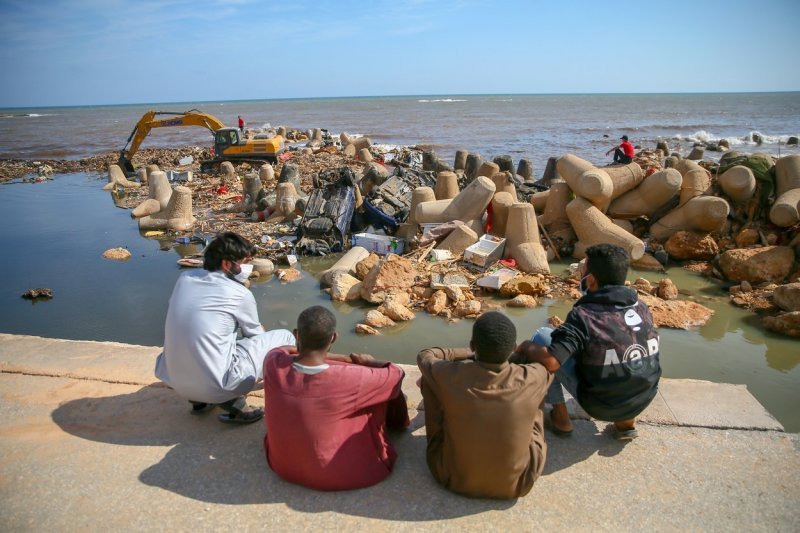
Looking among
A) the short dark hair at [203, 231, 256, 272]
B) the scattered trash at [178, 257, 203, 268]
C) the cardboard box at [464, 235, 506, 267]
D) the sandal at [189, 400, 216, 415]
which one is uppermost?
the short dark hair at [203, 231, 256, 272]

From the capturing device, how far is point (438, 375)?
2.46 m

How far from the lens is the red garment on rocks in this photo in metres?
2.44

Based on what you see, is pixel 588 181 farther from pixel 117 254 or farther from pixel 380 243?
pixel 117 254

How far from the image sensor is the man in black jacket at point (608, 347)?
264 centimetres

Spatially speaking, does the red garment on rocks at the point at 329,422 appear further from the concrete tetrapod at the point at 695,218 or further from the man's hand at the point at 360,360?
the concrete tetrapod at the point at 695,218

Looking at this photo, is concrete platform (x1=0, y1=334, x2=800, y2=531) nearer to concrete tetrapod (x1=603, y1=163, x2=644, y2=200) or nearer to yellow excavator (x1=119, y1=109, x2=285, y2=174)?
concrete tetrapod (x1=603, y1=163, x2=644, y2=200)

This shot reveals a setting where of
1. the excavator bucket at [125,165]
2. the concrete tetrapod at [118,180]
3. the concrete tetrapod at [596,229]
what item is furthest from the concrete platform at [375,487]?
the excavator bucket at [125,165]

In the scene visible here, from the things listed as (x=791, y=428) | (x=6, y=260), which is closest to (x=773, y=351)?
(x=791, y=428)

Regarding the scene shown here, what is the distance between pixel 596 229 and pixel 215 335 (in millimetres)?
6298

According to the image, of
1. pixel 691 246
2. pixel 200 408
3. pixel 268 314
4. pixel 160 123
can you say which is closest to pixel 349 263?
pixel 268 314

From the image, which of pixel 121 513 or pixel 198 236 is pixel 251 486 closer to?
pixel 121 513

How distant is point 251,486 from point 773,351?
5177 millimetres

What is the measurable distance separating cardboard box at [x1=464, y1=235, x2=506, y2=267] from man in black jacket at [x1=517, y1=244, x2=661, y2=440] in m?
4.32

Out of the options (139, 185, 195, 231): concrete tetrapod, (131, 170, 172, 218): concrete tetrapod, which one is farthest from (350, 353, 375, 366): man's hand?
(131, 170, 172, 218): concrete tetrapod
